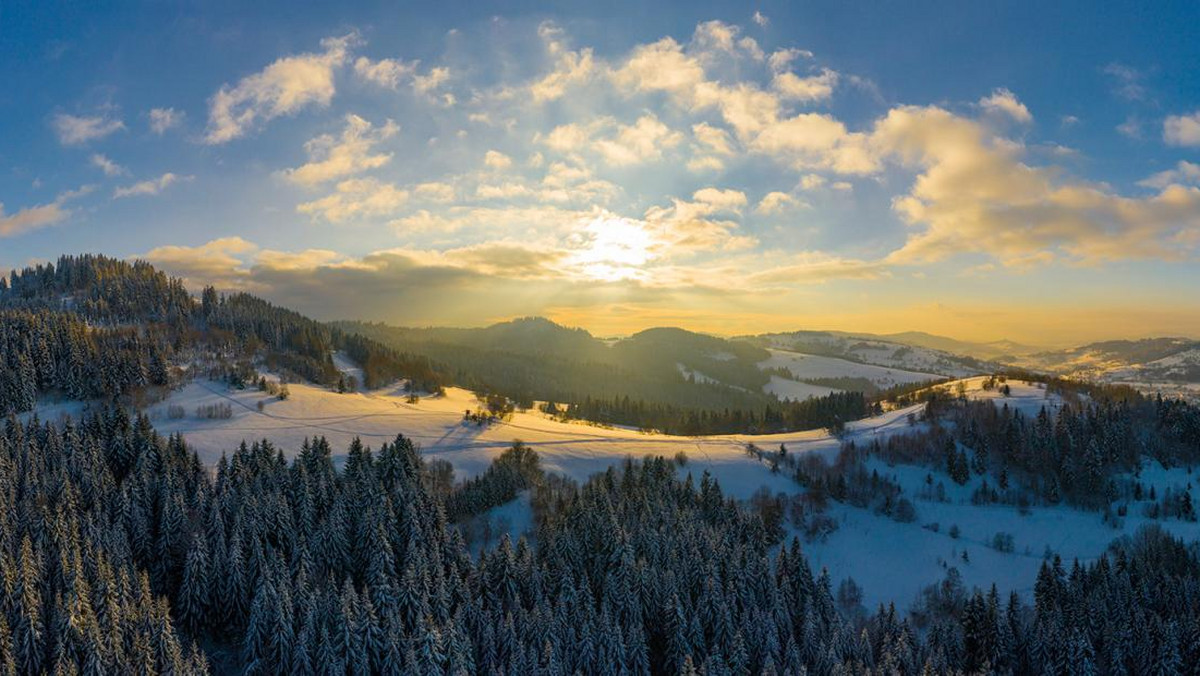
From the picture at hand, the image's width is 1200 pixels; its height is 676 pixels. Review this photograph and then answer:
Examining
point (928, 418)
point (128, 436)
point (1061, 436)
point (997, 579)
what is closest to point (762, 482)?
point (997, 579)

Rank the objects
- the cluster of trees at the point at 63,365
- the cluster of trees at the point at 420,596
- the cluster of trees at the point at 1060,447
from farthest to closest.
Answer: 1. the cluster of trees at the point at 63,365
2. the cluster of trees at the point at 1060,447
3. the cluster of trees at the point at 420,596

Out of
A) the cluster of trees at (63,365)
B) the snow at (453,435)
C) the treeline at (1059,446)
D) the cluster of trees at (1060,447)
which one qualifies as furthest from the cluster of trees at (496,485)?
the cluster of trees at (63,365)

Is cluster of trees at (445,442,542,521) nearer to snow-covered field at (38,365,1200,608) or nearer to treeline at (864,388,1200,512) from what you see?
snow-covered field at (38,365,1200,608)

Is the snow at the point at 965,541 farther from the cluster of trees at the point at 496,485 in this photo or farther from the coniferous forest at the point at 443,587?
the cluster of trees at the point at 496,485

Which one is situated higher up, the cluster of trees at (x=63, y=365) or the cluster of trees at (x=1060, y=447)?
the cluster of trees at (x=63, y=365)

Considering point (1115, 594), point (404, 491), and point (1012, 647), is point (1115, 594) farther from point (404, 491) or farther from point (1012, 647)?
point (404, 491)

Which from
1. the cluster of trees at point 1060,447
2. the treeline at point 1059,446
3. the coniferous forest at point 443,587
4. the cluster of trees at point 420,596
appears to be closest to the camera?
the cluster of trees at point 420,596

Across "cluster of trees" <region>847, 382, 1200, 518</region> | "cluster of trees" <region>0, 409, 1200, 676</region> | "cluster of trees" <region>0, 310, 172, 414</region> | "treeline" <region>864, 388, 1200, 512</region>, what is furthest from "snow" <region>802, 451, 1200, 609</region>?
"cluster of trees" <region>0, 310, 172, 414</region>

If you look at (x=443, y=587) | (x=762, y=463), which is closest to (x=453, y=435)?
(x=762, y=463)
